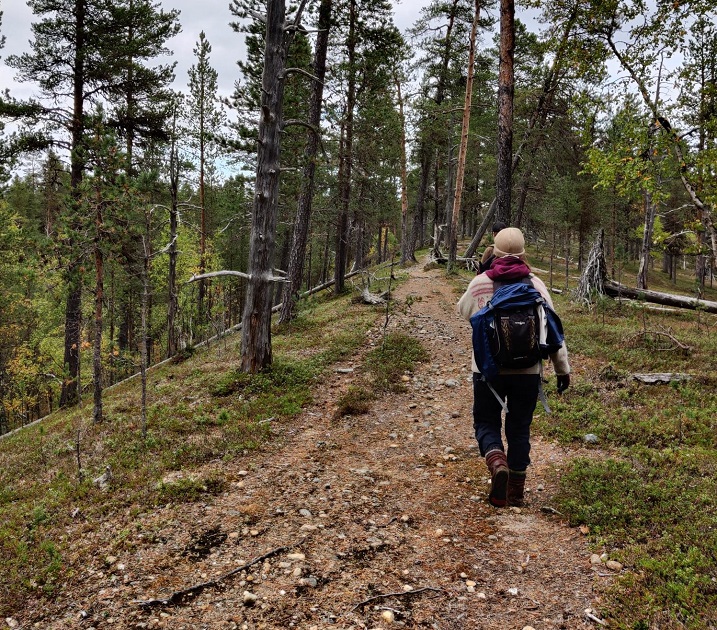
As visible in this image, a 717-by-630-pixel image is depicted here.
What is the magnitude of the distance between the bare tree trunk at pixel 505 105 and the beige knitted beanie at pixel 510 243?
6.51m

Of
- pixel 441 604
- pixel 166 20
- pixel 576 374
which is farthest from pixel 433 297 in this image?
pixel 166 20

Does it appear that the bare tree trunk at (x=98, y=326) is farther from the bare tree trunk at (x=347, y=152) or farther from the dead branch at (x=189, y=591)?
the bare tree trunk at (x=347, y=152)

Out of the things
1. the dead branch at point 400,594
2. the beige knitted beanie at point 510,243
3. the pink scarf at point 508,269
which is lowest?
the dead branch at point 400,594

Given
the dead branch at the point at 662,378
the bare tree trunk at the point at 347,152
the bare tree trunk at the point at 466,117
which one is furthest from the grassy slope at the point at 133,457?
the bare tree trunk at the point at 466,117

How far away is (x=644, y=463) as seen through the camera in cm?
480

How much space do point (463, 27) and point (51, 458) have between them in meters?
24.5

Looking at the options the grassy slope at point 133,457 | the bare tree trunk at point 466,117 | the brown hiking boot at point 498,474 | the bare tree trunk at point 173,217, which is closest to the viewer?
the grassy slope at point 133,457

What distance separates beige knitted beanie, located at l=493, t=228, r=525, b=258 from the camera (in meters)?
4.20

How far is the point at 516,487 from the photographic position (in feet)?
14.1

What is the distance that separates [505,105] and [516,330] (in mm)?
8890

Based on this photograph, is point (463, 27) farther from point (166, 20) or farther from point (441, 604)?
point (441, 604)

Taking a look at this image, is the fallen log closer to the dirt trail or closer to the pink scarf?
the dirt trail

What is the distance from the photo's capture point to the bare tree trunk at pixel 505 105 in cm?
1027

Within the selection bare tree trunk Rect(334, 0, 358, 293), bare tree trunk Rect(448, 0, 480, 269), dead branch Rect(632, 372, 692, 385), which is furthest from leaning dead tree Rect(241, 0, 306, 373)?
bare tree trunk Rect(448, 0, 480, 269)
